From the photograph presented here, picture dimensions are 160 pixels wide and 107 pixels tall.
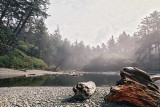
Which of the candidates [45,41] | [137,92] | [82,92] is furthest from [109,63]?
[137,92]

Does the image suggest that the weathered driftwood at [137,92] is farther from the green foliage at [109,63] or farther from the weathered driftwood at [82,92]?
the green foliage at [109,63]

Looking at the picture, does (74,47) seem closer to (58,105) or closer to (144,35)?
(144,35)

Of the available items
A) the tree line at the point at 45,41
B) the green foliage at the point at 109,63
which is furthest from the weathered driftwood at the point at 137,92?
the green foliage at the point at 109,63

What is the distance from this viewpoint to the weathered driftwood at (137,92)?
16.8 feet

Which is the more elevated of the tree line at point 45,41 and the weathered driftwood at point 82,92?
the tree line at point 45,41

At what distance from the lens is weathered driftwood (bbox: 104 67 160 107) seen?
5.12 m

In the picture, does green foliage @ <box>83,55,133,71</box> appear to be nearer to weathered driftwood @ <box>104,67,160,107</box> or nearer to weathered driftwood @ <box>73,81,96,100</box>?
weathered driftwood @ <box>104,67,160,107</box>

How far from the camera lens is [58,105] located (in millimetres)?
5891

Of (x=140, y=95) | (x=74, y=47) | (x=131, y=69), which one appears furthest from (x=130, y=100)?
(x=74, y=47)

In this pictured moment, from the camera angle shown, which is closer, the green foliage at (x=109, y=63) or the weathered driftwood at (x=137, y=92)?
the weathered driftwood at (x=137, y=92)

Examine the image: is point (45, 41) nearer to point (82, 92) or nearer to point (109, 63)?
point (109, 63)

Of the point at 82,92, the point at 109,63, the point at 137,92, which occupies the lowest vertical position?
the point at 109,63

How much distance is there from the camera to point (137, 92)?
5383mm

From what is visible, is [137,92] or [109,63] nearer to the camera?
[137,92]
